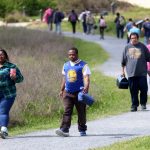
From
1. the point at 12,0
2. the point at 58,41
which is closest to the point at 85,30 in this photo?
the point at 12,0

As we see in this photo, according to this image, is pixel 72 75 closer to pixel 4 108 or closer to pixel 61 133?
pixel 61 133

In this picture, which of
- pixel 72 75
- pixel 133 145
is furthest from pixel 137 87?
pixel 133 145

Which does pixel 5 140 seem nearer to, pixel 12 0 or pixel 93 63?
pixel 93 63

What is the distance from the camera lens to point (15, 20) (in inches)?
2432

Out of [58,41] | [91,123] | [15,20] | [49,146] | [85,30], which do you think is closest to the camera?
[49,146]

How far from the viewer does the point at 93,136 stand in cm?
1230

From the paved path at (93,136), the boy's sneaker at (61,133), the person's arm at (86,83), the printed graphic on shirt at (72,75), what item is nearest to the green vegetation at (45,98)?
the paved path at (93,136)

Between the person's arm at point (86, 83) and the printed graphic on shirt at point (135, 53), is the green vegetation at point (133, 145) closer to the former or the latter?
the person's arm at point (86, 83)

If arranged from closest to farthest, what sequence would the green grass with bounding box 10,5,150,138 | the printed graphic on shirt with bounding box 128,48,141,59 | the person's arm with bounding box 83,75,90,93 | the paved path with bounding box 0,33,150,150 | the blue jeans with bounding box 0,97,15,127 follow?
the paved path with bounding box 0,33,150,150, the person's arm with bounding box 83,75,90,93, the blue jeans with bounding box 0,97,15,127, the green grass with bounding box 10,5,150,138, the printed graphic on shirt with bounding box 128,48,141,59

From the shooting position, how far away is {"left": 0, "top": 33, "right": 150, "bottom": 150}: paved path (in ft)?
37.3

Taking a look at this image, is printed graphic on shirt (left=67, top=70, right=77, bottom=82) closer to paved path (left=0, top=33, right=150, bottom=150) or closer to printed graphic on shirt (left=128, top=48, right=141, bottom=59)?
paved path (left=0, top=33, right=150, bottom=150)

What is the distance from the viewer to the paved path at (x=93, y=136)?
1138 centimetres

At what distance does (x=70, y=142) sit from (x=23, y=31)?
998 inches

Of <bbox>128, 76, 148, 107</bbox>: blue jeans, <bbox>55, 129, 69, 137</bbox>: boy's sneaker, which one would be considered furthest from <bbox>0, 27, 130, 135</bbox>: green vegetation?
<bbox>55, 129, 69, 137</bbox>: boy's sneaker
